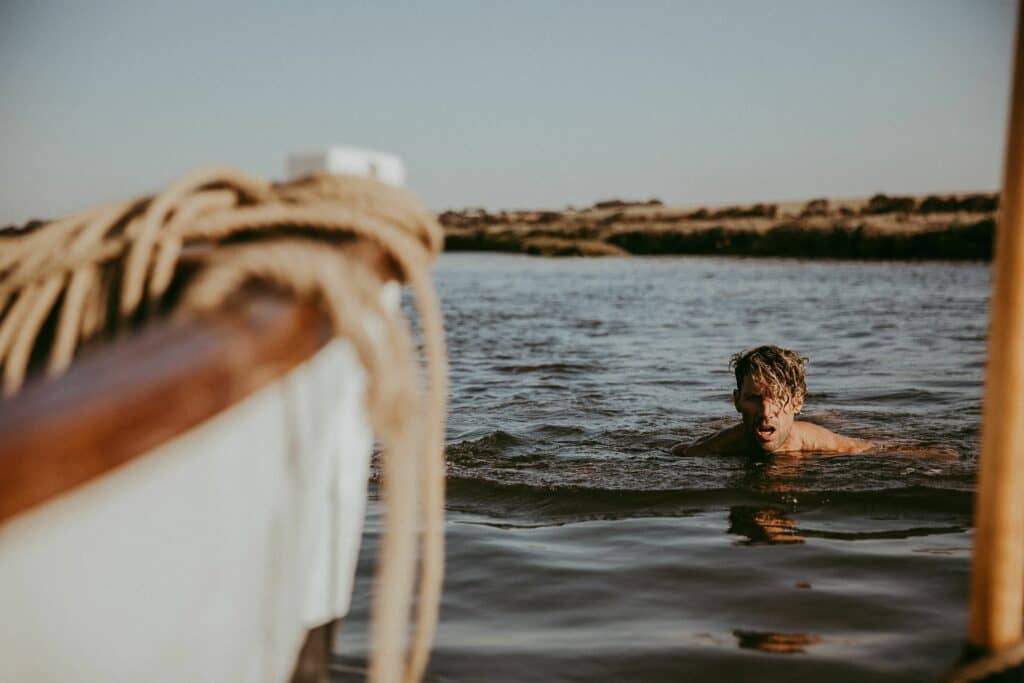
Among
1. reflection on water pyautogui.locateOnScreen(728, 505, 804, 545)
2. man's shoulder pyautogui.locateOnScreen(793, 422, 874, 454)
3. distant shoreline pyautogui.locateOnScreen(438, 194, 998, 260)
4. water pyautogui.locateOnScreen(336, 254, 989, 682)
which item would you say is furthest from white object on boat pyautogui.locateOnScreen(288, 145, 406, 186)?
distant shoreline pyautogui.locateOnScreen(438, 194, 998, 260)

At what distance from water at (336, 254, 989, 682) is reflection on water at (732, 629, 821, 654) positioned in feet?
0.04

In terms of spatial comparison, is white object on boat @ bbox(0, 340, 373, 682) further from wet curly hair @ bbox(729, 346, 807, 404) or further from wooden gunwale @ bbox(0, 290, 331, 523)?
wet curly hair @ bbox(729, 346, 807, 404)

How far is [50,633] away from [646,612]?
2688mm

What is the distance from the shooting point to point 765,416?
5977 millimetres

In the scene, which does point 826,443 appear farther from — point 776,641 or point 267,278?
point 267,278

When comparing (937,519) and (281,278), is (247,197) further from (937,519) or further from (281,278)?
(937,519)

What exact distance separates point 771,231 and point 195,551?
39.3 m

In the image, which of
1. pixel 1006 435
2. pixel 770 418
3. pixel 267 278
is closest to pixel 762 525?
pixel 770 418

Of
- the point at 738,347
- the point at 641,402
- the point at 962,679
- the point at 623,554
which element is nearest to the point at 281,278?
the point at 962,679

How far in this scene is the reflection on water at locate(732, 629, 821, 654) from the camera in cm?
315

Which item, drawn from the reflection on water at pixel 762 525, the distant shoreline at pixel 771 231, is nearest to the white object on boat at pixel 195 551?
the reflection on water at pixel 762 525

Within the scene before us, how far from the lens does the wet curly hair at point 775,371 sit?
5.72 m

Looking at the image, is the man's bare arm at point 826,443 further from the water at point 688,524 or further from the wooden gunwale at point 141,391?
the wooden gunwale at point 141,391

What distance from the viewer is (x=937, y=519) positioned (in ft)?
16.0
